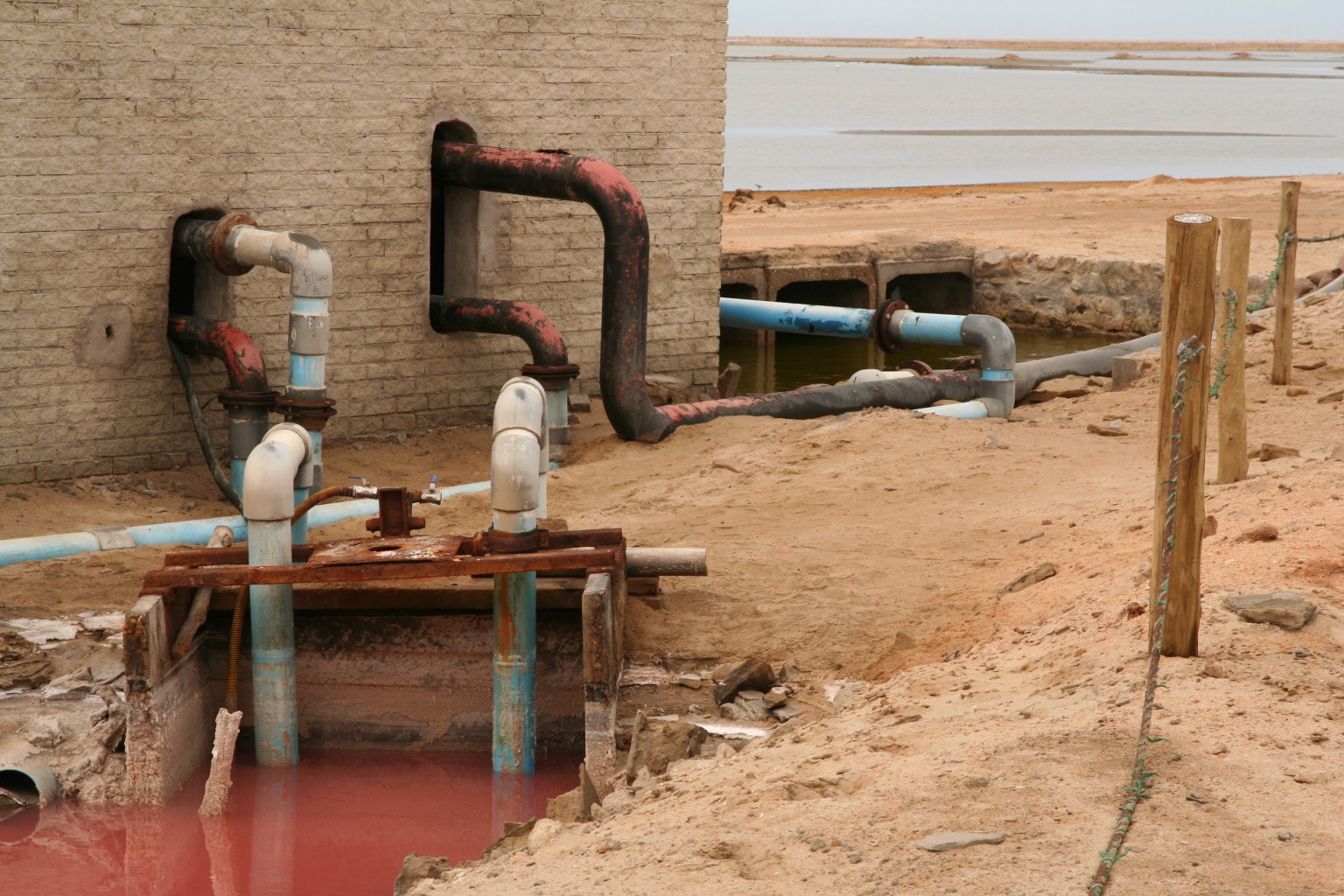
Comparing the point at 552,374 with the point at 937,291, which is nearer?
the point at 552,374

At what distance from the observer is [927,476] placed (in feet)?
29.3

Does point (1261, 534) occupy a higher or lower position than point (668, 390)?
higher

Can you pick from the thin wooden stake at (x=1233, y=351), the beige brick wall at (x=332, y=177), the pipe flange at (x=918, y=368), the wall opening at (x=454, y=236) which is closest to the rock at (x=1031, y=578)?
the thin wooden stake at (x=1233, y=351)

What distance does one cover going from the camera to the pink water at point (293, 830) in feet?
19.1

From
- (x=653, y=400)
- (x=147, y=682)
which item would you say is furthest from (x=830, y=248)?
(x=147, y=682)

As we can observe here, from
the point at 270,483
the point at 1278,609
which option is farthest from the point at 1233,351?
the point at 270,483

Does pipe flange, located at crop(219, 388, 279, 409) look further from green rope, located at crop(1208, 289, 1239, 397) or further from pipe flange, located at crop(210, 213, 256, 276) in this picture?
green rope, located at crop(1208, 289, 1239, 397)

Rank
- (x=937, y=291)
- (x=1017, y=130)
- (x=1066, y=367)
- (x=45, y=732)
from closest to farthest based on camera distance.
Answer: (x=45, y=732)
(x=1066, y=367)
(x=937, y=291)
(x=1017, y=130)

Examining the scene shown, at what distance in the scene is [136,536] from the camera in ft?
26.9

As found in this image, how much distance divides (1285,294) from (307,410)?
22.6ft

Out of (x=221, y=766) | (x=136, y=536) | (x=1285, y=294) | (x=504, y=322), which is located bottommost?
(x=221, y=766)

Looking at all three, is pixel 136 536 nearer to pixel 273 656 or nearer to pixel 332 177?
pixel 273 656

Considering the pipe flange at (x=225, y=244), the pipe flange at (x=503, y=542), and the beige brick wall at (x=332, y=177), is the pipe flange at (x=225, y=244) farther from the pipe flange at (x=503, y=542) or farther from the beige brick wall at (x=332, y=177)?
the pipe flange at (x=503, y=542)

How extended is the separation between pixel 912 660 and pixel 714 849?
7.96 ft
